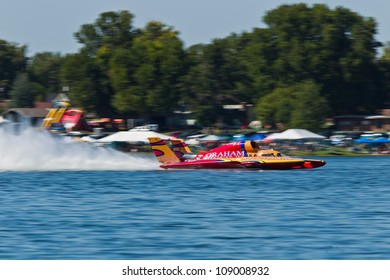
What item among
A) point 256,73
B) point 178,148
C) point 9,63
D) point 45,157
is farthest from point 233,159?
point 9,63

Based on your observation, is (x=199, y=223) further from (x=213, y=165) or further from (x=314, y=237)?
(x=213, y=165)

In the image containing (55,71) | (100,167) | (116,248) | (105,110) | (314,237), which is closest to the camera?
(116,248)

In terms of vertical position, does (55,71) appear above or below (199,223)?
above

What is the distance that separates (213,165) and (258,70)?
55.5 m

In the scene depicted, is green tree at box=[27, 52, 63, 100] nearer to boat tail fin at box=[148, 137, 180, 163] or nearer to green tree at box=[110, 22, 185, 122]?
green tree at box=[110, 22, 185, 122]

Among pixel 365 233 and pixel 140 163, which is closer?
pixel 365 233

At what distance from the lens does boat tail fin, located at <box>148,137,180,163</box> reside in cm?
4069

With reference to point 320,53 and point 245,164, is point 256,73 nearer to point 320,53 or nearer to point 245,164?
point 320,53

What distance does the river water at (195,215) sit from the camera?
57.9 feet

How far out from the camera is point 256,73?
94750 millimetres

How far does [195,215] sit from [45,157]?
23.1m
